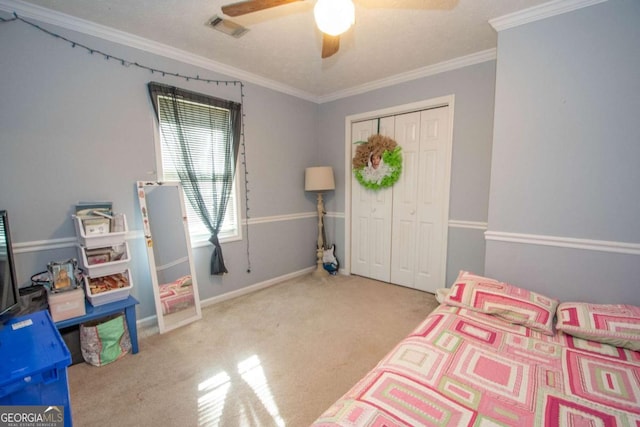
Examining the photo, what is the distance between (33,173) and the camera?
2.04 m

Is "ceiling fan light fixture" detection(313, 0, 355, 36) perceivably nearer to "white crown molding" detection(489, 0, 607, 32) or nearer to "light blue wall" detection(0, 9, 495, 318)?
"white crown molding" detection(489, 0, 607, 32)

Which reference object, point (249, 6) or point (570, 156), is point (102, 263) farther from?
point (570, 156)

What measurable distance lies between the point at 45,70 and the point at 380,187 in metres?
3.25

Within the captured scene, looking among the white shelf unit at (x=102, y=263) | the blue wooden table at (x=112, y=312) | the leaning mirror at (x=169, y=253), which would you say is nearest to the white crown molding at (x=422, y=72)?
the leaning mirror at (x=169, y=253)

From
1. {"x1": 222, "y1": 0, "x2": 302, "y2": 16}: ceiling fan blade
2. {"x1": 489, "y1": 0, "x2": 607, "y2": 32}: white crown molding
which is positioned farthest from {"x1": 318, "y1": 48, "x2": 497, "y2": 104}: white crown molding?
{"x1": 222, "y1": 0, "x2": 302, "y2": 16}: ceiling fan blade

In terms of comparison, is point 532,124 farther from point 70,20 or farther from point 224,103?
point 70,20

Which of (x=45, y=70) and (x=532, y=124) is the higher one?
(x=45, y=70)

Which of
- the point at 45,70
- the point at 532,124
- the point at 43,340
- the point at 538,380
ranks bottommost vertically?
the point at 538,380

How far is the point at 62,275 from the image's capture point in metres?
1.95

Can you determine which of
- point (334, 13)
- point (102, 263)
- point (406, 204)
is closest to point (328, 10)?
point (334, 13)

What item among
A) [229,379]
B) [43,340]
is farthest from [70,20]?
[229,379]

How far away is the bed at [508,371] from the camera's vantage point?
106 cm

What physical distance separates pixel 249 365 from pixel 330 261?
2.15 m

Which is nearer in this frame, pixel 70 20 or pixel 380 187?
pixel 70 20
